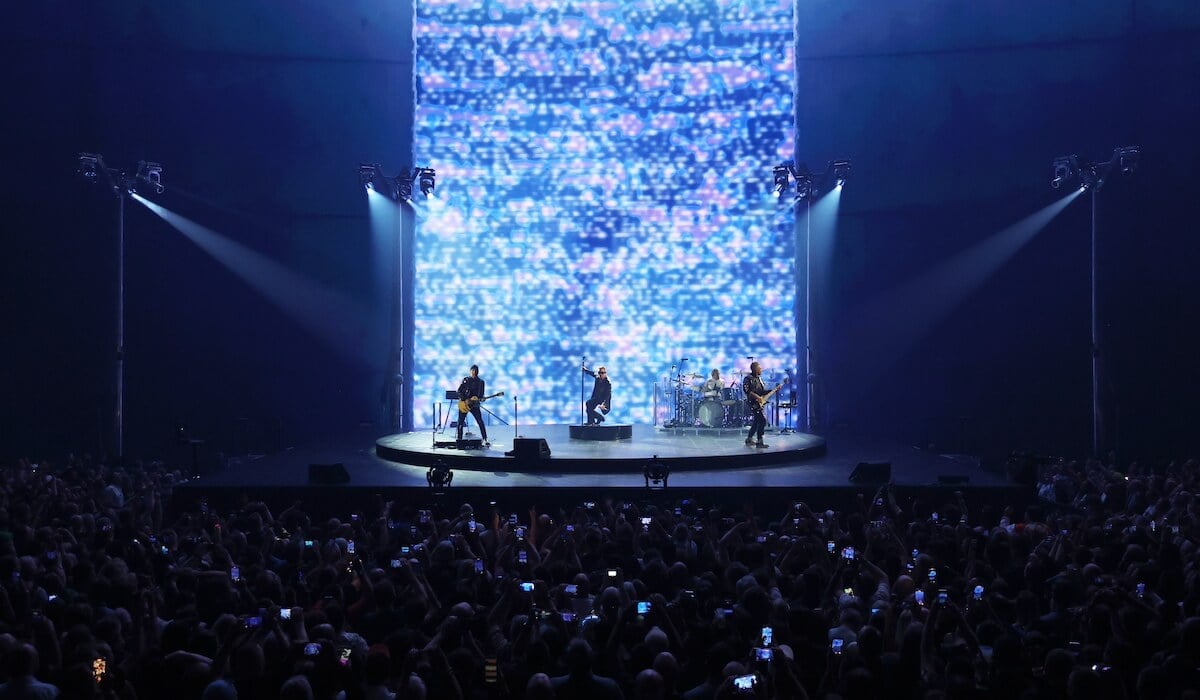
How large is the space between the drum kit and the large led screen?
69.8 inches

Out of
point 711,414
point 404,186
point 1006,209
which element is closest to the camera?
point 711,414

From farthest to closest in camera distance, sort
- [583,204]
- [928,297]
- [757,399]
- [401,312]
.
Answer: [583,204], [401,312], [928,297], [757,399]

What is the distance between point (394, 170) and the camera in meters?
17.8

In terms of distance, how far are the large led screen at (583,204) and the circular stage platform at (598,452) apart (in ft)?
9.09

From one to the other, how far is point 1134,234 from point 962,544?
11.5m

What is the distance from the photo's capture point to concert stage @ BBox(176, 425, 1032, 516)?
1054 centimetres

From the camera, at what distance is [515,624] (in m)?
4.60

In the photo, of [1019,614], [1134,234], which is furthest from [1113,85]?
[1019,614]

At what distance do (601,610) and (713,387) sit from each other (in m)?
10.7

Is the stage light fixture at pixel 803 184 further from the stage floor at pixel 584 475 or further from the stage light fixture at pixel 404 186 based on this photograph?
the stage light fixture at pixel 404 186

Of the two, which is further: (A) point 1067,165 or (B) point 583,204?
(B) point 583,204

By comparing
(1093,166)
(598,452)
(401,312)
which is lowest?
(598,452)

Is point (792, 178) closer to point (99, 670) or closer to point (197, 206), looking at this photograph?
point (197, 206)

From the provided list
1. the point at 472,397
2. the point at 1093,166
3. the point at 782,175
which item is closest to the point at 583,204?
the point at 782,175
